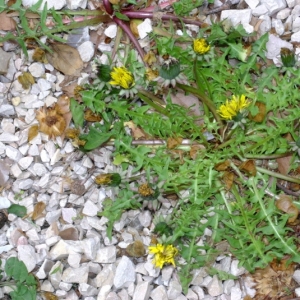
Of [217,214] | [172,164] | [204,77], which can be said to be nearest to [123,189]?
[172,164]

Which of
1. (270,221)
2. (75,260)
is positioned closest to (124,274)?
(75,260)

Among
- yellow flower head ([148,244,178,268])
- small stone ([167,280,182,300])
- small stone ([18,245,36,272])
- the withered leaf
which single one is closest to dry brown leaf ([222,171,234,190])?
yellow flower head ([148,244,178,268])

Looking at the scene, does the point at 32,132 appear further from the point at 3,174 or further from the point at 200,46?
the point at 200,46

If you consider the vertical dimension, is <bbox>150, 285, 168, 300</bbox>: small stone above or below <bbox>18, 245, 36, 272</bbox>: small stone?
below

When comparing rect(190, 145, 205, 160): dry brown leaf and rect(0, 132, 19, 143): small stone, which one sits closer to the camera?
rect(190, 145, 205, 160): dry brown leaf

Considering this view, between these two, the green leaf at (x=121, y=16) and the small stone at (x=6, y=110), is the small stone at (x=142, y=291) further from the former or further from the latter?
the green leaf at (x=121, y=16)

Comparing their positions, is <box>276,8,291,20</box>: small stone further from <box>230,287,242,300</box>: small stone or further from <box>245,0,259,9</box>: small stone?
<box>230,287,242,300</box>: small stone
